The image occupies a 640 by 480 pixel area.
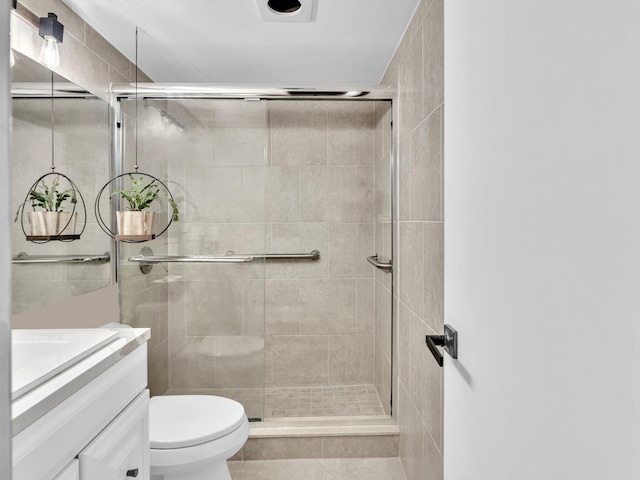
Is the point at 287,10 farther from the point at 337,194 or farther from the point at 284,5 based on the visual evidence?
the point at 337,194

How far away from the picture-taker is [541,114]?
506mm

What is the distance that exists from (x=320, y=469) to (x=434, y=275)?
1.19m

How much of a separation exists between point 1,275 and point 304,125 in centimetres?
276

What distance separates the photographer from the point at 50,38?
156 centimetres

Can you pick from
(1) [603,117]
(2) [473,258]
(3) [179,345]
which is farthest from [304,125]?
(1) [603,117]

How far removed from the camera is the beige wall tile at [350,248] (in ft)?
9.24

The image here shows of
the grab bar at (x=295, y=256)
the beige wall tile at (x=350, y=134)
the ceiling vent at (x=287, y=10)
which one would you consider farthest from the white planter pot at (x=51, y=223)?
the beige wall tile at (x=350, y=134)

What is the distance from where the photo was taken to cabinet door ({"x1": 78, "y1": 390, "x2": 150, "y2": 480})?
933 mm

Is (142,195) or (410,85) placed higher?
(410,85)

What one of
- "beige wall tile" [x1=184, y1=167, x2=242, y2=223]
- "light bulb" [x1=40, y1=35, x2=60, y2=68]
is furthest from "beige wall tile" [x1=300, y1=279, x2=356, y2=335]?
"light bulb" [x1=40, y1=35, x2=60, y2=68]

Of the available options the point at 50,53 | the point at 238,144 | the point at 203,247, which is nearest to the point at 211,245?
the point at 203,247

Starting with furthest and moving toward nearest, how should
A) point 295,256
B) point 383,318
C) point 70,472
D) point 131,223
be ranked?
1. point 295,256
2. point 383,318
3. point 131,223
4. point 70,472

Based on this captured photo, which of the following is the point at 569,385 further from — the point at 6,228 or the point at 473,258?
the point at 6,228

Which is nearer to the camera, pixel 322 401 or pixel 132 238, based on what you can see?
pixel 132 238
